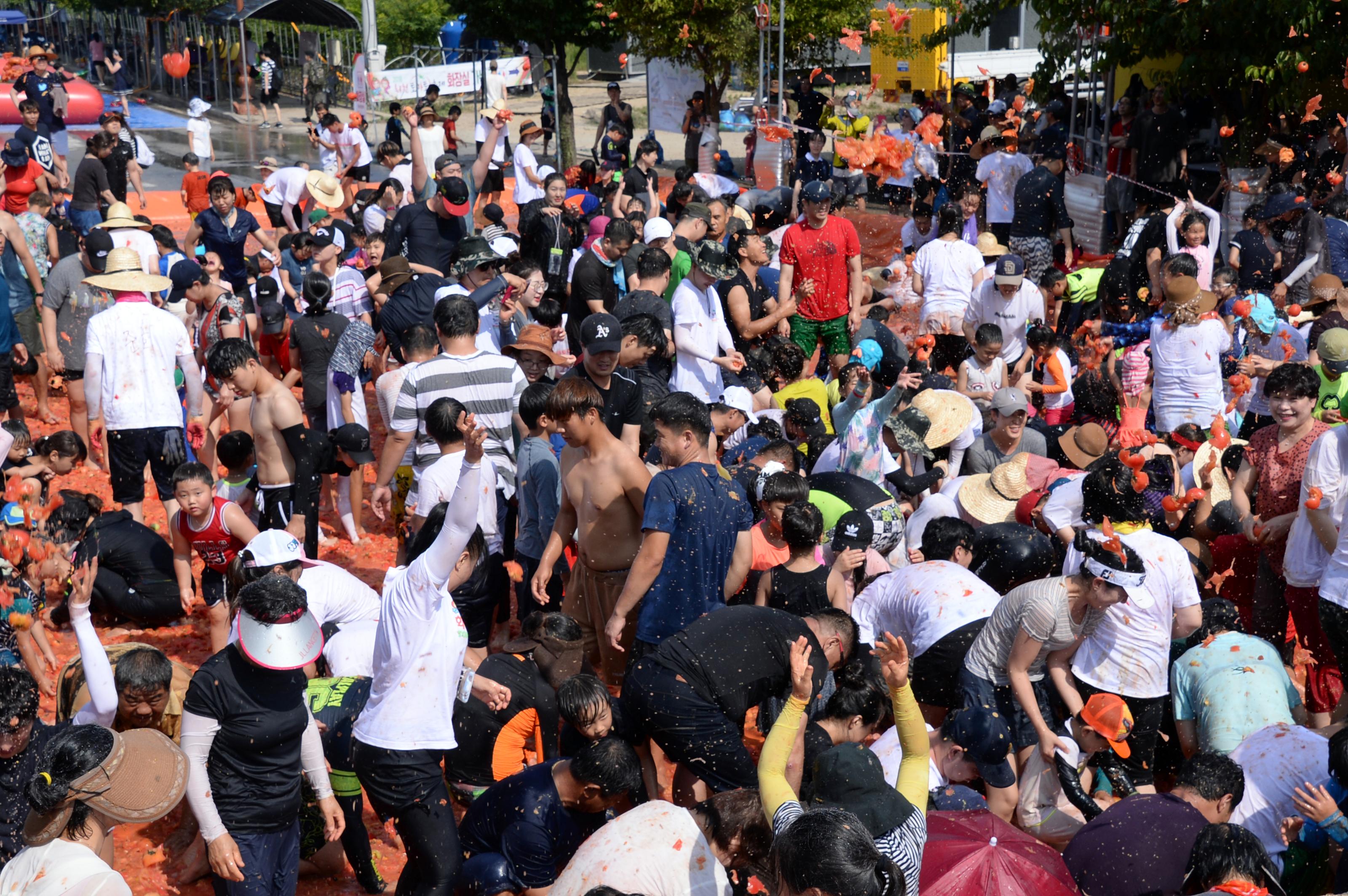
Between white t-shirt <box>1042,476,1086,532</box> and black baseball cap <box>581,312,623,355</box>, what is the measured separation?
2149 millimetres

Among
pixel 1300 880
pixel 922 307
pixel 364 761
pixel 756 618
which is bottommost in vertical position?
pixel 1300 880

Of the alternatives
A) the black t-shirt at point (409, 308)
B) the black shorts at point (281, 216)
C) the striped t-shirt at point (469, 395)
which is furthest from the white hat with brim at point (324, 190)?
the striped t-shirt at point (469, 395)

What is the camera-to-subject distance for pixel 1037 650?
4629mm

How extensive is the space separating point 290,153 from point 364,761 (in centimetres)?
2131

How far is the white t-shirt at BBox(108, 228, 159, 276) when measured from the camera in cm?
905

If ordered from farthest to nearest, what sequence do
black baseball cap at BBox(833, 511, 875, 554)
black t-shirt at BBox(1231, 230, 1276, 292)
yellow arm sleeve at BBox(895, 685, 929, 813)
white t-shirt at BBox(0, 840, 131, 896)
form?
black t-shirt at BBox(1231, 230, 1276, 292) < black baseball cap at BBox(833, 511, 875, 554) < yellow arm sleeve at BBox(895, 685, 929, 813) < white t-shirt at BBox(0, 840, 131, 896)

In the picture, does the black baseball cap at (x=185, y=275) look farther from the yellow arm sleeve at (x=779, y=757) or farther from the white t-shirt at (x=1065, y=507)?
the yellow arm sleeve at (x=779, y=757)

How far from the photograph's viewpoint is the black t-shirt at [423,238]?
9.16 metres

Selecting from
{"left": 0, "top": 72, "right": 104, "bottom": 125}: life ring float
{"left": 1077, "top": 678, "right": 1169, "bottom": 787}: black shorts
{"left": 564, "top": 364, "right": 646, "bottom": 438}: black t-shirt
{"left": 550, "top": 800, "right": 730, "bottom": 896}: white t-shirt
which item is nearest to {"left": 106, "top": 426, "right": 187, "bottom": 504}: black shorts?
{"left": 564, "top": 364, "right": 646, "bottom": 438}: black t-shirt

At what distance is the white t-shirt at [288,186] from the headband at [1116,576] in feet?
32.3

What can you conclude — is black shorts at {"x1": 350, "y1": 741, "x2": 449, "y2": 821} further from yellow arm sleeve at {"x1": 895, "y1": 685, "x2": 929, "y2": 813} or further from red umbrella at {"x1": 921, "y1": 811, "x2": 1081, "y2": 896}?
red umbrella at {"x1": 921, "y1": 811, "x2": 1081, "y2": 896}

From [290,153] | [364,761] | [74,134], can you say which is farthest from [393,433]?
[74,134]

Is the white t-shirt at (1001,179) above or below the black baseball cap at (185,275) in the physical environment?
above

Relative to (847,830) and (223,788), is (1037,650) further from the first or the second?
(223,788)
